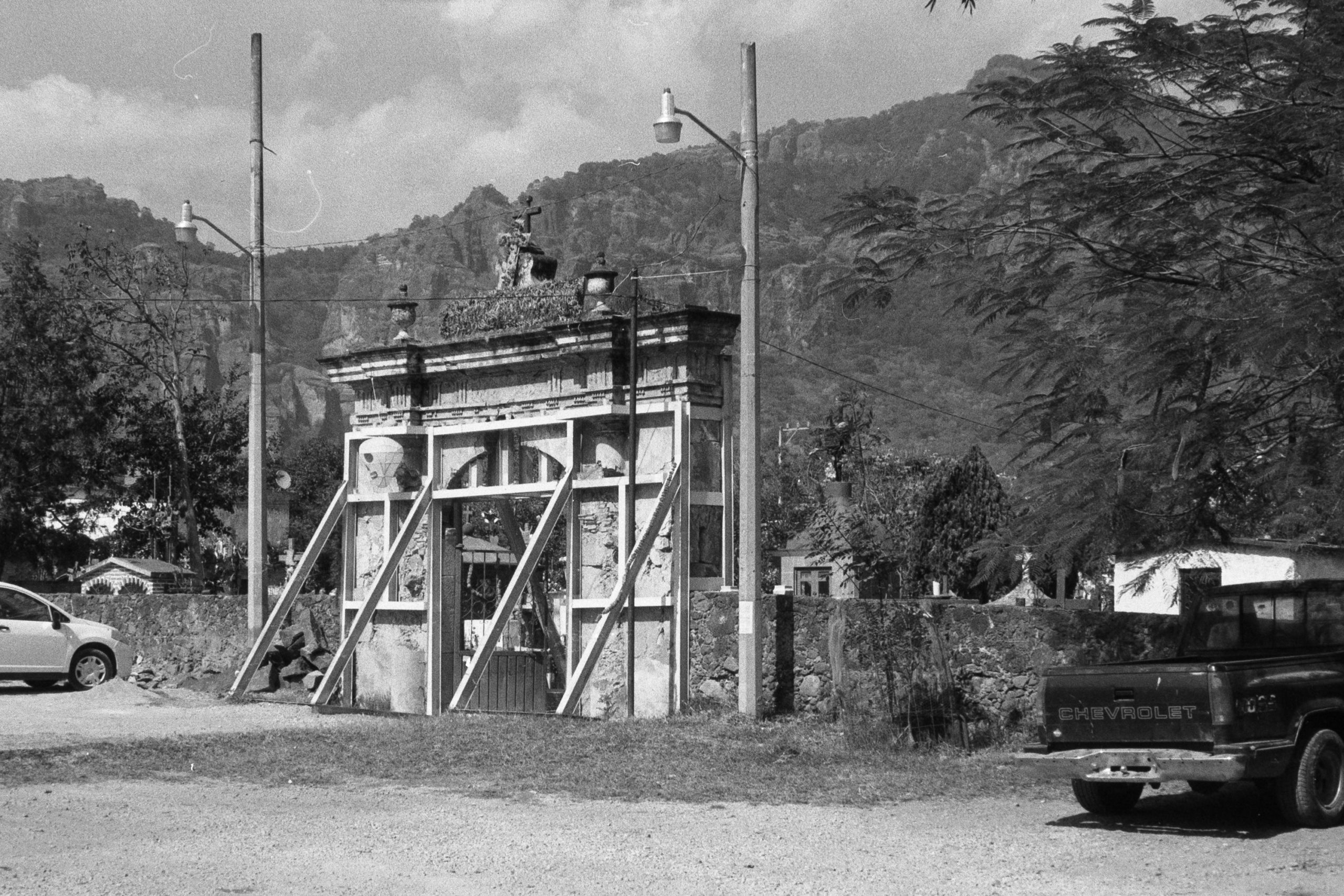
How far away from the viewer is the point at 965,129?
16750cm

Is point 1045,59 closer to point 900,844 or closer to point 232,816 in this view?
point 900,844

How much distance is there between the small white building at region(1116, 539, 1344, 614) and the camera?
14.2m

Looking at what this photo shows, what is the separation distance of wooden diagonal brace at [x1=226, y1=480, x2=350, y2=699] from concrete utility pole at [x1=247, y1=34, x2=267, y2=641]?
16.7 inches

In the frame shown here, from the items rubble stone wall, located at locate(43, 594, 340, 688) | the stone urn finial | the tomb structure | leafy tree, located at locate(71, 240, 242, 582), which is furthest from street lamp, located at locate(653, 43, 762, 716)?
leafy tree, located at locate(71, 240, 242, 582)

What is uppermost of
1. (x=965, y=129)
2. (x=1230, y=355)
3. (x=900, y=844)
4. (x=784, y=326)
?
(x=965, y=129)

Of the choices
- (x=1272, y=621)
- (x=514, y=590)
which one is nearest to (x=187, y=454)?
(x=514, y=590)

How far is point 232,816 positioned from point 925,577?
29605 mm

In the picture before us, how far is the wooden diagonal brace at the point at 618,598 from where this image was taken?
17.7 meters

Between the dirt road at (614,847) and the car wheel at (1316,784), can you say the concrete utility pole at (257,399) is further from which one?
the car wheel at (1316,784)

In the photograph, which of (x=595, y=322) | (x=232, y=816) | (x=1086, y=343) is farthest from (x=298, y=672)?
(x=1086, y=343)

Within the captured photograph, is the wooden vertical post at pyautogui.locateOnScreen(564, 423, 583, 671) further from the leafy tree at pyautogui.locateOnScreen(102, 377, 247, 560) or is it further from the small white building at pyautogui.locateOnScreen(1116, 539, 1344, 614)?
the leafy tree at pyautogui.locateOnScreen(102, 377, 247, 560)

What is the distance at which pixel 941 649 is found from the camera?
1557 centimetres

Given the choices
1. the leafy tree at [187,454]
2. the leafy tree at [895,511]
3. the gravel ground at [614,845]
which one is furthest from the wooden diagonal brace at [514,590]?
the leafy tree at [187,454]

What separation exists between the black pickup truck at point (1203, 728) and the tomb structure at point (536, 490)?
735 cm
